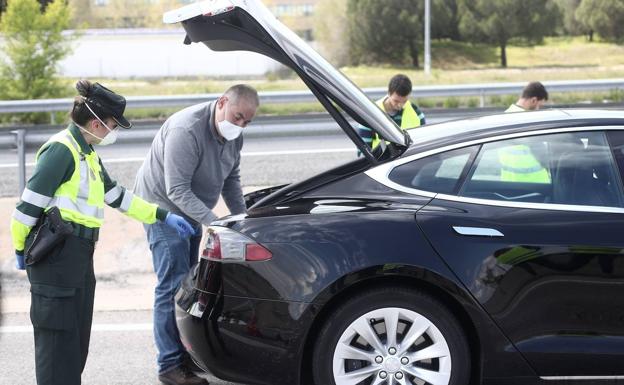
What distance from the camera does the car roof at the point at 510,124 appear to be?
14.0ft

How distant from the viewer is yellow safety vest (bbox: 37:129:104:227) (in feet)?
12.9

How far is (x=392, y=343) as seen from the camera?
403 centimetres

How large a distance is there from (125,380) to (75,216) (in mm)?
1448

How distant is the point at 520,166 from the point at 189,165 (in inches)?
68.0

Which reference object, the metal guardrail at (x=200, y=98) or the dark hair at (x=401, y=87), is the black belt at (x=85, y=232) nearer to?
the dark hair at (x=401, y=87)

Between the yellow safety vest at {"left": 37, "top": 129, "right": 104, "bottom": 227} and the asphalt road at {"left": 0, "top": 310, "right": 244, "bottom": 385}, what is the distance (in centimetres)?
139

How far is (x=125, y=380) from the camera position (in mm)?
5039

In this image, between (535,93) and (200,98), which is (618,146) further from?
(200,98)

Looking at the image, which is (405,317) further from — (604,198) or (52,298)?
(52,298)

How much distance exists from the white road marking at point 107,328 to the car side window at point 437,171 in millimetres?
2566

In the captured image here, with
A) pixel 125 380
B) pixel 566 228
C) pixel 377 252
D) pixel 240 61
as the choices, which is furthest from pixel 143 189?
pixel 240 61

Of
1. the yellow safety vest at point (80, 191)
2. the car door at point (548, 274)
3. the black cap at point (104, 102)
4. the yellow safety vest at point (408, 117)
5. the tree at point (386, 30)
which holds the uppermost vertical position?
the tree at point (386, 30)

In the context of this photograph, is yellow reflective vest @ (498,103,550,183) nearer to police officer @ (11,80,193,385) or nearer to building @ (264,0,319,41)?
police officer @ (11,80,193,385)

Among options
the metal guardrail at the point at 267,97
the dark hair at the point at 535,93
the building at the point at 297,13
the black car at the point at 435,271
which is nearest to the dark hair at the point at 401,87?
the dark hair at the point at 535,93
